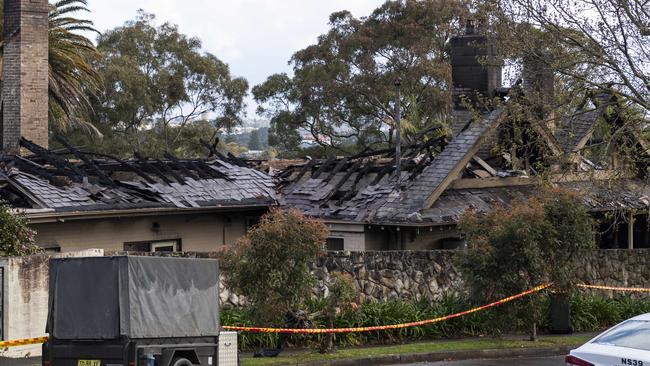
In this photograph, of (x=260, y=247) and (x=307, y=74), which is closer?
(x=260, y=247)

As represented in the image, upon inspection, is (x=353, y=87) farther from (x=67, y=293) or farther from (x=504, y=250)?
(x=67, y=293)

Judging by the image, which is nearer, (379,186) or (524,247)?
(524,247)

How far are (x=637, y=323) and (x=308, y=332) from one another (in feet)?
23.8

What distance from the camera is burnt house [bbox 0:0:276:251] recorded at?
76.8 feet

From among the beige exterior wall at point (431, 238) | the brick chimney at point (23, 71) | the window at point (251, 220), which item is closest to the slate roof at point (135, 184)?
the window at point (251, 220)

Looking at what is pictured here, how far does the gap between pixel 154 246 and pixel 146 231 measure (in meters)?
0.46

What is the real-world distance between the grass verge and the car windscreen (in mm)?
6609

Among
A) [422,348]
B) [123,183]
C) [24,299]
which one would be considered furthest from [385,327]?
[123,183]

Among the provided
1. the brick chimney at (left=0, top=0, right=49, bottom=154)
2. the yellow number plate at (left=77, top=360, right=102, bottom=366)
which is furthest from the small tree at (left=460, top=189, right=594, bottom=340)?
the brick chimney at (left=0, top=0, right=49, bottom=154)

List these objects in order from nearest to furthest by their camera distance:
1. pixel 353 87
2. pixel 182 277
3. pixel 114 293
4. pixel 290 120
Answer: pixel 114 293 < pixel 182 277 < pixel 353 87 < pixel 290 120

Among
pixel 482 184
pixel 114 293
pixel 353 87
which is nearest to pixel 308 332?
pixel 114 293

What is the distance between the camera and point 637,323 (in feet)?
41.3

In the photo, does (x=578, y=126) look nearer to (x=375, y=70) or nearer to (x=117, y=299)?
(x=117, y=299)

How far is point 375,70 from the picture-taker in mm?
56906
